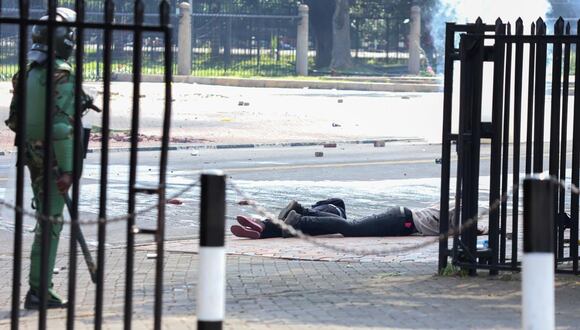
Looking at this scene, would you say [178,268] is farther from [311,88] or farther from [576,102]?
[311,88]

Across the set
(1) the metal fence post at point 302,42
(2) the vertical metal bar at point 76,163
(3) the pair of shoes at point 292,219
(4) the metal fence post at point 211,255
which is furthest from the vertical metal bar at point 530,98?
(1) the metal fence post at point 302,42

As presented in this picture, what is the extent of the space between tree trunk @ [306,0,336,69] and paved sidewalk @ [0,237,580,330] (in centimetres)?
4729

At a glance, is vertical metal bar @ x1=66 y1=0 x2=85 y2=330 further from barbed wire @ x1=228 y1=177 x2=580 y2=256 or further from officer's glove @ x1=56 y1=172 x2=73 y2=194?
officer's glove @ x1=56 y1=172 x2=73 y2=194

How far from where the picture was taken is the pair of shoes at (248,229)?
37.1 ft

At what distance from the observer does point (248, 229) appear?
37.2ft

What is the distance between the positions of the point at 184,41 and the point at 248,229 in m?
38.0

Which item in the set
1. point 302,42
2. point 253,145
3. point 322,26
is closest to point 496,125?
point 253,145

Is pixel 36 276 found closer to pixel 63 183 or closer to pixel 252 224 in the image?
pixel 63 183

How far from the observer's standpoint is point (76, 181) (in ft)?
19.5

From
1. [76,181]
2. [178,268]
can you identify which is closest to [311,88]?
[178,268]

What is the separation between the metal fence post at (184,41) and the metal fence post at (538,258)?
1735 inches

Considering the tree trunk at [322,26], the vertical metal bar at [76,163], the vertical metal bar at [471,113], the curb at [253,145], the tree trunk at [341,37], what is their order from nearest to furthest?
1. the vertical metal bar at [76,163]
2. the vertical metal bar at [471,113]
3. the curb at [253,145]
4. the tree trunk at [341,37]
5. the tree trunk at [322,26]

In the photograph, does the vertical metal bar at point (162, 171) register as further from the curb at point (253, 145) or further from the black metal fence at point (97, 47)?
the black metal fence at point (97, 47)

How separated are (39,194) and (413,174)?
1058cm
